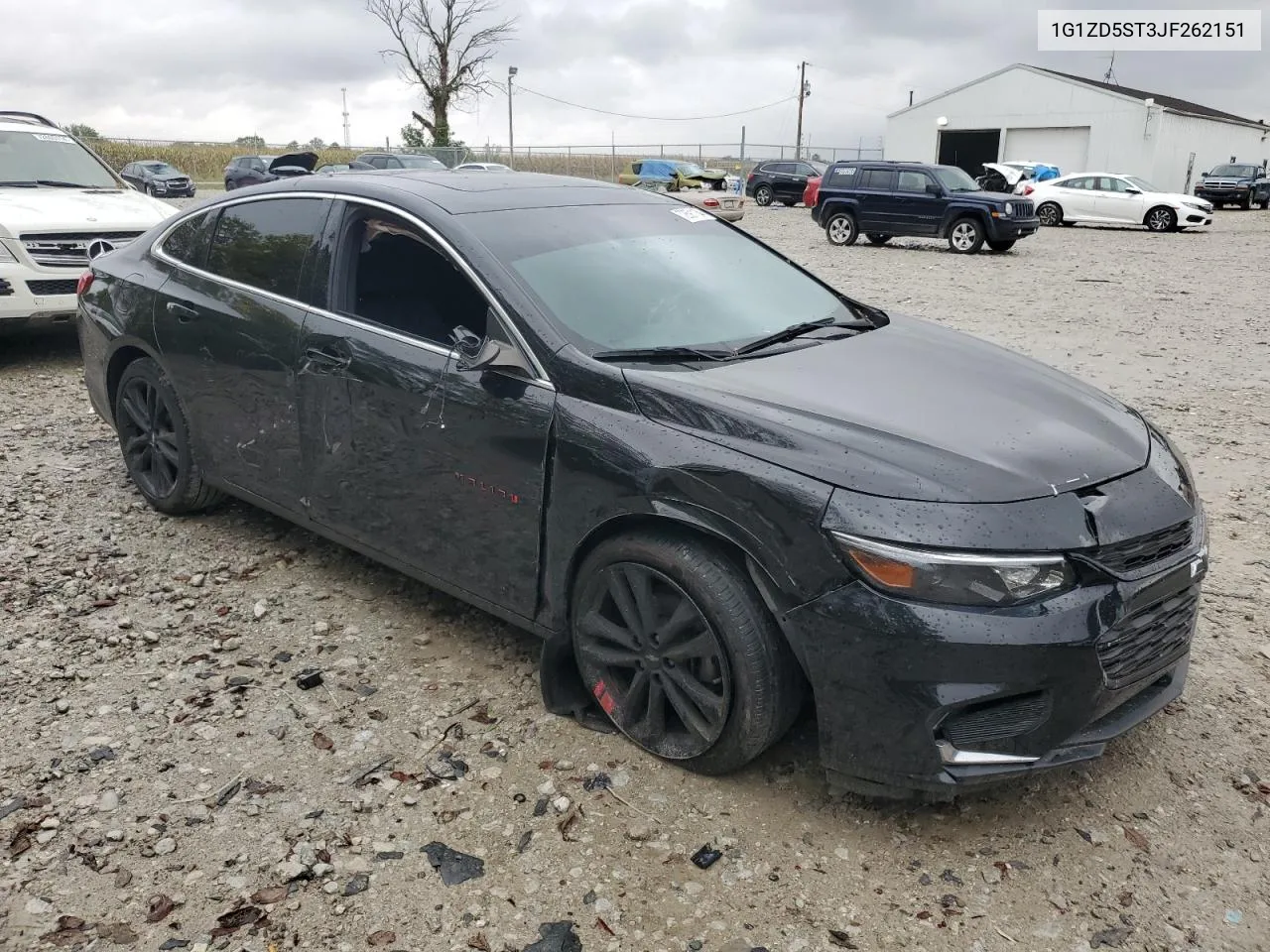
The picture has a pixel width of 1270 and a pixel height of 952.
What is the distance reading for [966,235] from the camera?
19.8 metres

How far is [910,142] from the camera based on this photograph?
152 feet

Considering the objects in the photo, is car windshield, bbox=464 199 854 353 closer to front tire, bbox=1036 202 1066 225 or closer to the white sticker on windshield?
the white sticker on windshield

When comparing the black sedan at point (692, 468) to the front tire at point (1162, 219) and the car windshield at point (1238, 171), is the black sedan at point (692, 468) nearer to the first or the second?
the front tire at point (1162, 219)

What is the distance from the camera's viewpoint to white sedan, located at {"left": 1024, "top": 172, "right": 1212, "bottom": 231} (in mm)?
25188

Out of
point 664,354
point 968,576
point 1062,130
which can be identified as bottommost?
point 968,576

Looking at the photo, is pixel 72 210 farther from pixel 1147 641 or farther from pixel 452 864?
pixel 1147 641

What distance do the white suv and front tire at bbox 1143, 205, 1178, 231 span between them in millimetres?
24175

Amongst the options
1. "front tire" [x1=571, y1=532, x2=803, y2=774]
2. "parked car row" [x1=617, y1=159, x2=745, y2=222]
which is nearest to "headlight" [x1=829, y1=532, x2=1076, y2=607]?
"front tire" [x1=571, y1=532, x2=803, y2=774]

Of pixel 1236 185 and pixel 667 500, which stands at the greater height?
pixel 1236 185

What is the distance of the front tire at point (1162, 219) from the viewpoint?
25.2m

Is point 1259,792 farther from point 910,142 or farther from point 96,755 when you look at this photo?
point 910,142

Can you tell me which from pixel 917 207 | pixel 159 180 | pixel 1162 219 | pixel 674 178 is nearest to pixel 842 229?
pixel 917 207

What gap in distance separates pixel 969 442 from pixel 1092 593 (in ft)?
1.63

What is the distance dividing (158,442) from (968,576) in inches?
154
